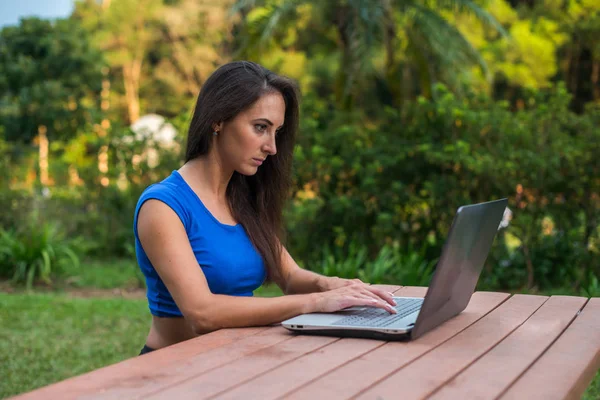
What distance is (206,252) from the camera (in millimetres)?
2447

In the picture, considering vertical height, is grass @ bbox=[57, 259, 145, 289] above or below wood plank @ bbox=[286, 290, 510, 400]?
below

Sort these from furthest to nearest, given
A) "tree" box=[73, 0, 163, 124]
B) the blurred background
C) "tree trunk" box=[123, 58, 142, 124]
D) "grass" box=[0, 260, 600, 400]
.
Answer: "tree trunk" box=[123, 58, 142, 124] < "tree" box=[73, 0, 163, 124] < the blurred background < "grass" box=[0, 260, 600, 400]

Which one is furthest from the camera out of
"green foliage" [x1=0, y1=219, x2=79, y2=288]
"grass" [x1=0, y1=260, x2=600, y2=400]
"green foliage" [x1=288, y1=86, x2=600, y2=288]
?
"green foliage" [x1=0, y1=219, x2=79, y2=288]

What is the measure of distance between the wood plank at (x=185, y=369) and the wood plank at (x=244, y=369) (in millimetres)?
25

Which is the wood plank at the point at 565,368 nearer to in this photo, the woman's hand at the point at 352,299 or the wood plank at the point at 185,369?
the woman's hand at the point at 352,299

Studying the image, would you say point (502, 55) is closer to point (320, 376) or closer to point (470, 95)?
point (470, 95)

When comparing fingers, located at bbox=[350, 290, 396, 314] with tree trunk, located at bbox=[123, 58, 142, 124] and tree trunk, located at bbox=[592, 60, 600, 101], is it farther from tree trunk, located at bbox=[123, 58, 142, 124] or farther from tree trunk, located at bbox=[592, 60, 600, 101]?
tree trunk, located at bbox=[123, 58, 142, 124]

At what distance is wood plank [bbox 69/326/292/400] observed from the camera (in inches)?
57.9

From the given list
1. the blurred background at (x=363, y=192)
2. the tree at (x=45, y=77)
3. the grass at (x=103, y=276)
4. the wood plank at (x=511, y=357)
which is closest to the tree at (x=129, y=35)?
the tree at (x=45, y=77)

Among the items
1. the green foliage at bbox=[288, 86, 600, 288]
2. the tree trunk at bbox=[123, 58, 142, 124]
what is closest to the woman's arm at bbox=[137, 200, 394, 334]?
the green foliage at bbox=[288, 86, 600, 288]

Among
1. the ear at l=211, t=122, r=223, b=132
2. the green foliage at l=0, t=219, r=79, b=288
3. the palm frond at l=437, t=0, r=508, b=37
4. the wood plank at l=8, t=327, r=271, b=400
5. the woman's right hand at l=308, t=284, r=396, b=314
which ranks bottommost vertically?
the green foliage at l=0, t=219, r=79, b=288

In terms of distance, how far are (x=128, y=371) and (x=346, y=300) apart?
2.37ft

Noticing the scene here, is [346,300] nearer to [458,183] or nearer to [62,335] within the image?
[62,335]

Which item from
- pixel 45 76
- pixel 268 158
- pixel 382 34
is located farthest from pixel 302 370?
pixel 45 76
